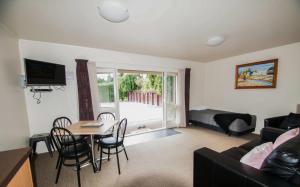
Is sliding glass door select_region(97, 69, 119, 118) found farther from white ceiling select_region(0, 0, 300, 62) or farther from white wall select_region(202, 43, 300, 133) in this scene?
white wall select_region(202, 43, 300, 133)

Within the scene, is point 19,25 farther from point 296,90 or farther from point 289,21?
point 296,90

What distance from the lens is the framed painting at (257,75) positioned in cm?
318

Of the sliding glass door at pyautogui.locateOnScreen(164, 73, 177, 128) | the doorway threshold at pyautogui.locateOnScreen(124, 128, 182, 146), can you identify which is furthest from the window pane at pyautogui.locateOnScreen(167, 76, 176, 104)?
the doorway threshold at pyautogui.locateOnScreen(124, 128, 182, 146)

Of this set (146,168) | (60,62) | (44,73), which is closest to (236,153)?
(146,168)

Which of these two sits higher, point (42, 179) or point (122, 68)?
point (122, 68)

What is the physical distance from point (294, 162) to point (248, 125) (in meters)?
2.98

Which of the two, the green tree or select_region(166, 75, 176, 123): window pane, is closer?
select_region(166, 75, 176, 123): window pane

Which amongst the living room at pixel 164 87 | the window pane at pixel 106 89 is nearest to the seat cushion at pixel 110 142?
the living room at pixel 164 87

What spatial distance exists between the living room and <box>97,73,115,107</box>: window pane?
0.26 feet

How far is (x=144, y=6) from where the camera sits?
5.08ft

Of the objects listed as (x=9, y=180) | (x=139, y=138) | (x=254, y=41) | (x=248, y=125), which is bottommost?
(x=139, y=138)

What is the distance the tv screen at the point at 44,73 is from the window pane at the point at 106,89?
792mm

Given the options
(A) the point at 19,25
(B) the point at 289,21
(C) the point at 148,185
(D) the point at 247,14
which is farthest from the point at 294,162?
(A) the point at 19,25

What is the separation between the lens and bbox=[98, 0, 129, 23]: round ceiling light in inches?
54.6
